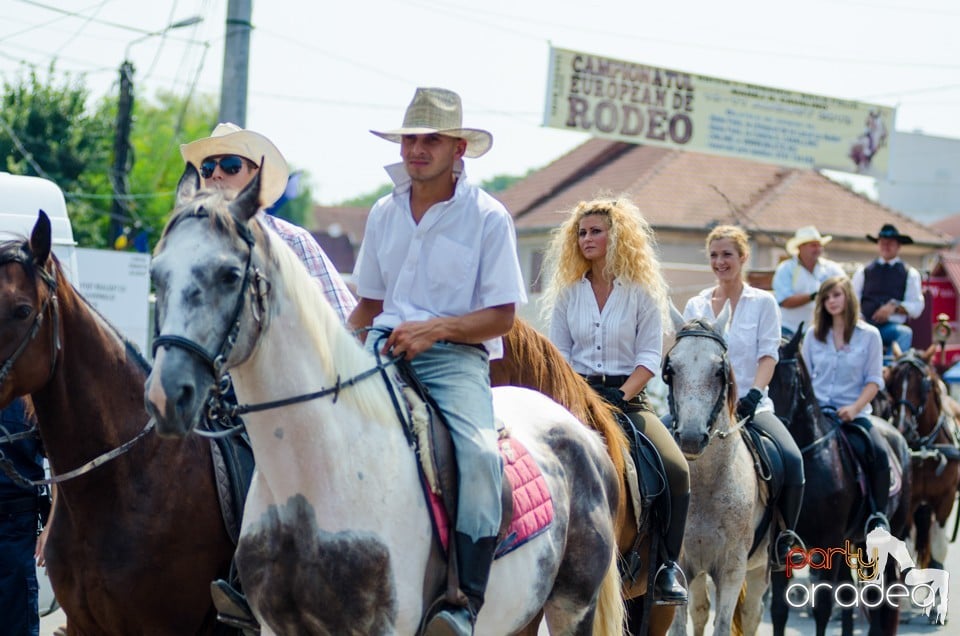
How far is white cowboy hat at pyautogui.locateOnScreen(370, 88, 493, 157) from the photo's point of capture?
4.14 metres

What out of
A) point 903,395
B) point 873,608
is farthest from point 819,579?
point 903,395

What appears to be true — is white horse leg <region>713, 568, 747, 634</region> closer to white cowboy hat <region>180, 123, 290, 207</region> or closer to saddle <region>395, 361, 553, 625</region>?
saddle <region>395, 361, 553, 625</region>

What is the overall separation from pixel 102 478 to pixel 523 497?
1.76m

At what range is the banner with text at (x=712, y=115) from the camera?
2170cm

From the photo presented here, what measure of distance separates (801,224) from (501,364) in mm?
28866

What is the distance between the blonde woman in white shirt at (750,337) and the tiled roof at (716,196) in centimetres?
2385

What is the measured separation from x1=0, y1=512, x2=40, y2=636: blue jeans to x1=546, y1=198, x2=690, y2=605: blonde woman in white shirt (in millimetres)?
3049

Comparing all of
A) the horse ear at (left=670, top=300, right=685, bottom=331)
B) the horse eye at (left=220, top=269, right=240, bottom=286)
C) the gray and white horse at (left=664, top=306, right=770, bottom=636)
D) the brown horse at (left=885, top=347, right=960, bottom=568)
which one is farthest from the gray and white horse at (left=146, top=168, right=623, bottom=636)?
the brown horse at (left=885, top=347, right=960, bottom=568)

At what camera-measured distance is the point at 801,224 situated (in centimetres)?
3266

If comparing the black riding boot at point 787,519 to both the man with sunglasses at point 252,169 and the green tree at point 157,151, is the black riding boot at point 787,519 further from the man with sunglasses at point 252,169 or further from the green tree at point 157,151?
the green tree at point 157,151

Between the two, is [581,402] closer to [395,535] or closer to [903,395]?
[395,535]

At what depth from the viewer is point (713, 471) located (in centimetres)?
687

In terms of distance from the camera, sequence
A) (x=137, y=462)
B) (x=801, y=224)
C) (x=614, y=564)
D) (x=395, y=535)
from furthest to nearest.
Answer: (x=801, y=224) → (x=614, y=564) → (x=137, y=462) → (x=395, y=535)

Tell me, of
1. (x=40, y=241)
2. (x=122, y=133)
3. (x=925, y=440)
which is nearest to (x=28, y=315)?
(x=40, y=241)
